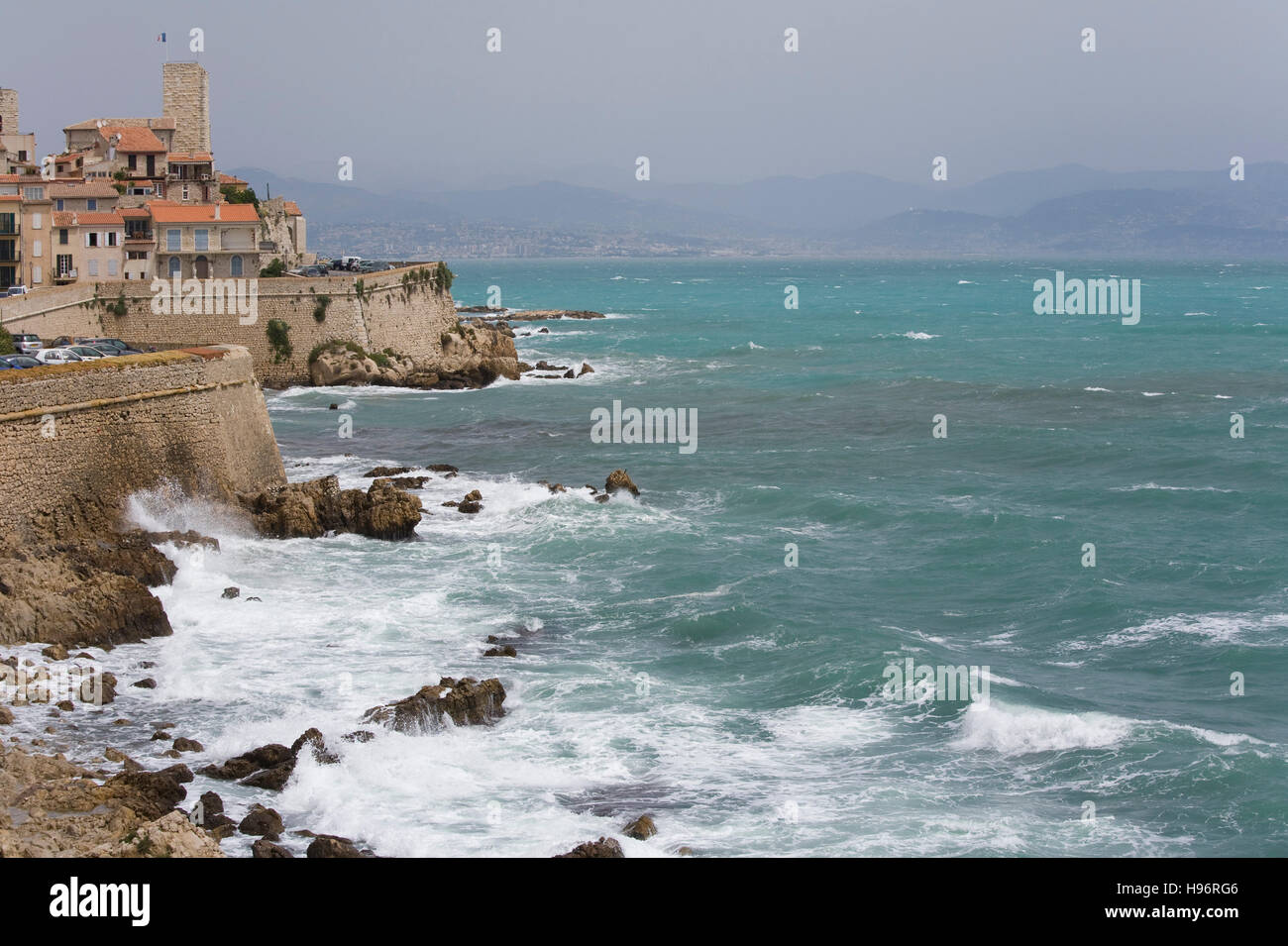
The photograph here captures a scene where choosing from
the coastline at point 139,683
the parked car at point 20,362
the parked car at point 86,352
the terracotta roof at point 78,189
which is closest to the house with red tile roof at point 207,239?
the terracotta roof at point 78,189

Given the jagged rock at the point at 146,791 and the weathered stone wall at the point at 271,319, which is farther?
the weathered stone wall at the point at 271,319

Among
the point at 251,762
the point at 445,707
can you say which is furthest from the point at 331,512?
the point at 251,762

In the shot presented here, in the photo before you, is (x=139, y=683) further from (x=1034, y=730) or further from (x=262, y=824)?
(x=1034, y=730)

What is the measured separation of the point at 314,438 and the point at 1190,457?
29934mm

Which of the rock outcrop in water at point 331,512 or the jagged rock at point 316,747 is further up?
the rock outcrop in water at point 331,512

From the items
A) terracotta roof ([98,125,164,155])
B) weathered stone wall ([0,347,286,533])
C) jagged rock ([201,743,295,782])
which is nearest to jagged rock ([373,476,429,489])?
weathered stone wall ([0,347,286,533])

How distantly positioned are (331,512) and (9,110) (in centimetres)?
5660

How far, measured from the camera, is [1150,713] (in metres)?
23.3

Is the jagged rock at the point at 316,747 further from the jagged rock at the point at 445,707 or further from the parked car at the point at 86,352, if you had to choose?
the parked car at the point at 86,352

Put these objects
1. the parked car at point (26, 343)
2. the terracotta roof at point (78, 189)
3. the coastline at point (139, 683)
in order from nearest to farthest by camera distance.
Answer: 1. the coastline at point (139, 683)
2. the parked car at point (26, 343)
3. the terracotta roof at point (78, 189)

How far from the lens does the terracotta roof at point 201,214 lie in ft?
190

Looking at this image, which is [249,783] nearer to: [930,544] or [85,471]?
[85,471]

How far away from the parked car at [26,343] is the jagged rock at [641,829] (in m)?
31.0
